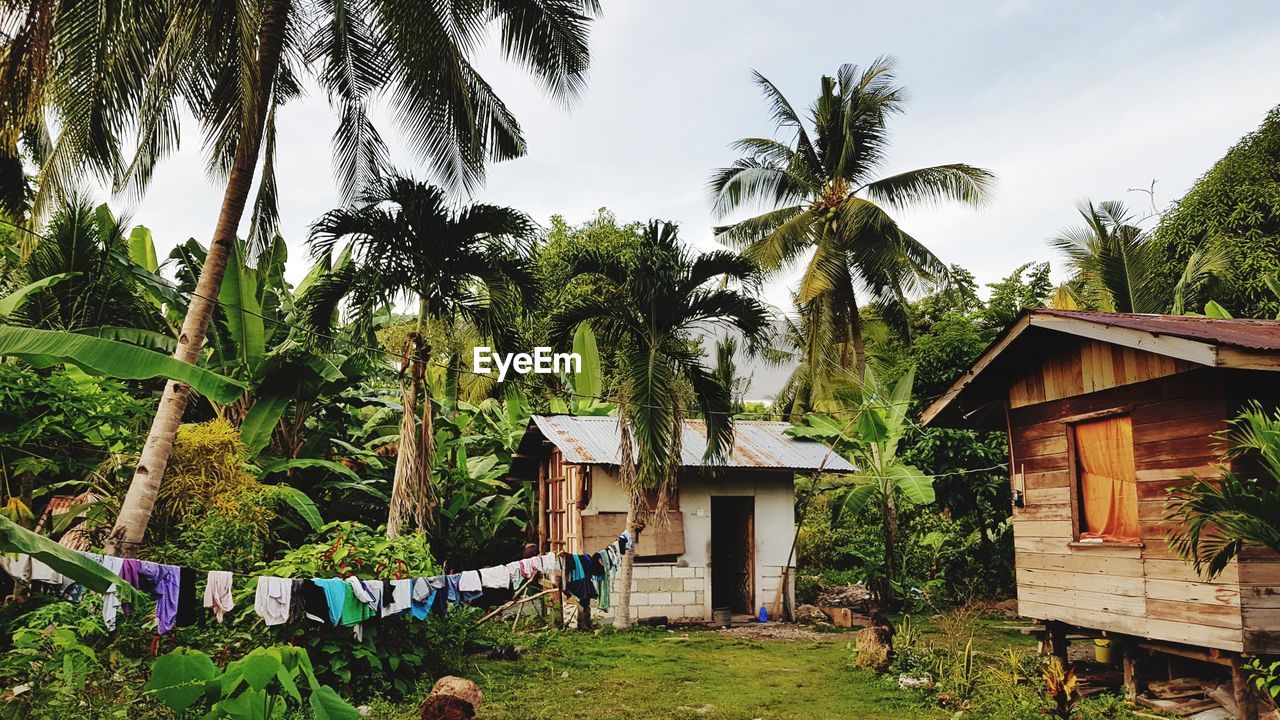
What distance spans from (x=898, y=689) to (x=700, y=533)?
6.12 metres

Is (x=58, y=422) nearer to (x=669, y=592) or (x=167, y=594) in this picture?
(x=167, y=594)

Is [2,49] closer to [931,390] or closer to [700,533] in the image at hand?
[700,533]

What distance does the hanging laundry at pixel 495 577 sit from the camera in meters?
9.80

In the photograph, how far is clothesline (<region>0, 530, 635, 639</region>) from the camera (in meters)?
6.83

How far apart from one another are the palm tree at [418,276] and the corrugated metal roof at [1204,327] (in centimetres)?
673

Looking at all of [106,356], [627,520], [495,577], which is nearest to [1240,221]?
[627,520]

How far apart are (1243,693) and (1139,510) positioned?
1.76 metres

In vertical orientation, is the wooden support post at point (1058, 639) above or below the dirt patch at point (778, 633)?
above

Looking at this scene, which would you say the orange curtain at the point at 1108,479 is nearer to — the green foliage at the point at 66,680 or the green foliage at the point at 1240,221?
the green foliage at the point at 66,680

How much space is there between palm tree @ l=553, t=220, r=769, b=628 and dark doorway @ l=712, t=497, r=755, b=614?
3081 mm

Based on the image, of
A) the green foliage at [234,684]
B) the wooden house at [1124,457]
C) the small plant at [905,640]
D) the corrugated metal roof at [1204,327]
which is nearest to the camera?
the green foliage at [234,684]

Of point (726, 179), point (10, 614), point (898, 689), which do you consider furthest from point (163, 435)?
point (726, 179)

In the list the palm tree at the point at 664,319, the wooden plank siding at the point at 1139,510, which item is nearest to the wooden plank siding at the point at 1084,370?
the wooden plank siding at the point at 1139,510

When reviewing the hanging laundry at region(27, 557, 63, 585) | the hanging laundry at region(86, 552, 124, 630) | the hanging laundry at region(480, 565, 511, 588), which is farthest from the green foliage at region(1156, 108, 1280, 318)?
the hanging laundry at region(27, 557, 63, 585)
